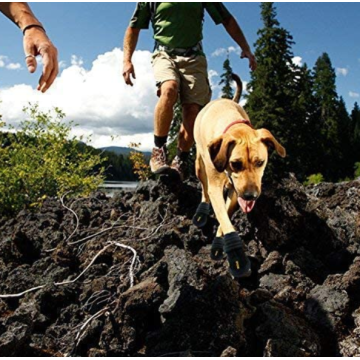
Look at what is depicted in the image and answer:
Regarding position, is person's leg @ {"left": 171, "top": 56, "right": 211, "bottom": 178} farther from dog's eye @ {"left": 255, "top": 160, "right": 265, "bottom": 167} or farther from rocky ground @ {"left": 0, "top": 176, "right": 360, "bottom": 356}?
dog's eye @ {"left": 255, "top": 160, "right": 265, "bottom": 167}

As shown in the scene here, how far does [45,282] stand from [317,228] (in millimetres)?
2694

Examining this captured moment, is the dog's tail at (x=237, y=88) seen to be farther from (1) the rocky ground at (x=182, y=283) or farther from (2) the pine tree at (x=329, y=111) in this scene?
(2) the pine tree at (x=329, y=111)

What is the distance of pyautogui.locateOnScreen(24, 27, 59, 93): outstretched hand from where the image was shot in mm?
1888

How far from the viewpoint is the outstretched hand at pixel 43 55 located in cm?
189

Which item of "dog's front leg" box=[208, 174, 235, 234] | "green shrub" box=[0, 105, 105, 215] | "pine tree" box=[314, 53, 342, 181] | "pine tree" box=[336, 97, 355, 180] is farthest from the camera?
"pine tree" box=[336, 97, 355, 180]

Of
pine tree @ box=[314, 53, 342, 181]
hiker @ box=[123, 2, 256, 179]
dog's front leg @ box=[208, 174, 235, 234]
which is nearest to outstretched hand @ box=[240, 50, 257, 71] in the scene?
hiker @ box=[123, 2, 256, 179]

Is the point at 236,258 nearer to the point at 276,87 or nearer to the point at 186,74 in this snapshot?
the point at 186,74

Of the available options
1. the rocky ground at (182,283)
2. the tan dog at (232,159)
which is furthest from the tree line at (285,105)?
the tan dog at (232,159)

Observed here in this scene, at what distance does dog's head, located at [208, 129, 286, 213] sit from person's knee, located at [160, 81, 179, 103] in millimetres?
1568

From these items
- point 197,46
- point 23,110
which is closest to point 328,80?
point 23,110

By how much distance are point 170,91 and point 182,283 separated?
1.49 meters

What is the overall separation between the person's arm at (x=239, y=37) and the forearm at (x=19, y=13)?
5.97ft

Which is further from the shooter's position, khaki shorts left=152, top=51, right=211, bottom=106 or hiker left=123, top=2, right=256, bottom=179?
khaki shorts left=152, top=51, right=211, bottom=106

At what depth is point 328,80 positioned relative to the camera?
36.0m
